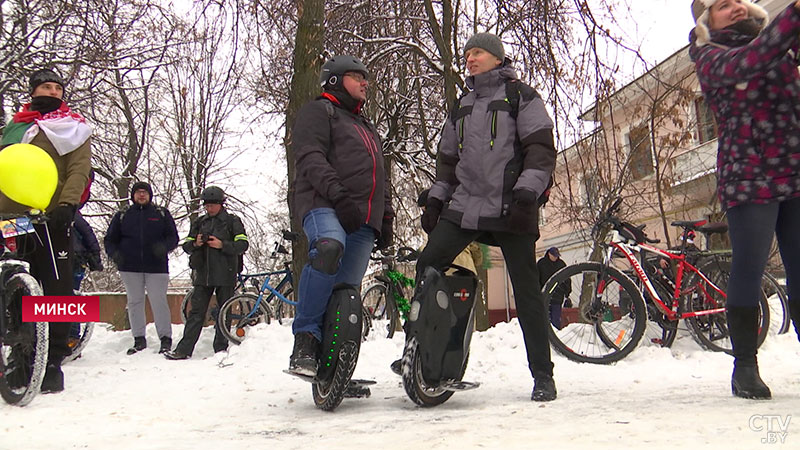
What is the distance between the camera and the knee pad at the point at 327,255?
10.5 ft

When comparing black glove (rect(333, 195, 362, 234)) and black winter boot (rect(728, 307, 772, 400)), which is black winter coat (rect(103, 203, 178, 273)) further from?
black winter boot (rect(728, 307, 772, 400))

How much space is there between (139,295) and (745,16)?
6235 millimetres

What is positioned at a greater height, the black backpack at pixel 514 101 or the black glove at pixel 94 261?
the black backpack at pixel 514 101

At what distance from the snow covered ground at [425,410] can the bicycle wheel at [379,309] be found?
3.02 m

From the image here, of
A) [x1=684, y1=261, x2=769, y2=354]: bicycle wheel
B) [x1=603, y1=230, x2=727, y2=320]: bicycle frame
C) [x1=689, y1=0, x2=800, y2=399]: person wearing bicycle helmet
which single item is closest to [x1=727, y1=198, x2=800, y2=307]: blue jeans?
[x1=689, y1=0, x2=800, y2=399]: person wearing bicycle helmet

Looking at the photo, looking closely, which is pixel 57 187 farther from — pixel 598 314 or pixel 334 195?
pixel 598 314

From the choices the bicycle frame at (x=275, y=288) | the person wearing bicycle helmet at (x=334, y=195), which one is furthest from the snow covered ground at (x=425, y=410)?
the bicycle frame at (x=275, y=288)

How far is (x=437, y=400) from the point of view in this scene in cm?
326

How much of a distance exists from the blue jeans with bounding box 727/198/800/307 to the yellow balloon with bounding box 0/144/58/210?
3.75 m

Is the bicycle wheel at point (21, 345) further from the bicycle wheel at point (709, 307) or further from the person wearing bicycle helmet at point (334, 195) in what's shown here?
the bicycle wheel at point (709, 307)

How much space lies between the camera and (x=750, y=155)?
296 cm

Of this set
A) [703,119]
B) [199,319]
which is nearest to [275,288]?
[199,319]

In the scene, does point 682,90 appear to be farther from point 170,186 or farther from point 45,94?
point 170,186

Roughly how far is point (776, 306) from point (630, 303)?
1538 millimetres
